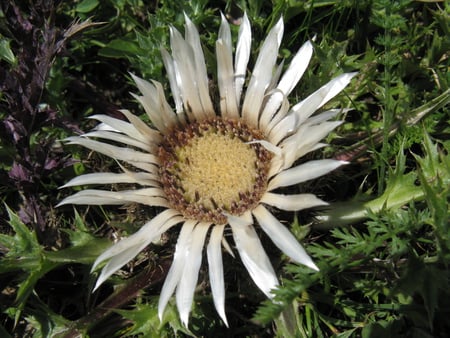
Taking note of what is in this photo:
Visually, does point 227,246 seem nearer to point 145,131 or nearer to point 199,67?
point 145,131

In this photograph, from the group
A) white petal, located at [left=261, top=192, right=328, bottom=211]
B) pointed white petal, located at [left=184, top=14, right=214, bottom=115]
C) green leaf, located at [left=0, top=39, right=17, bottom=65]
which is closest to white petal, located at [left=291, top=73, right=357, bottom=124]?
white petal, located at [left=261, top=192, right=328, bottom=211]

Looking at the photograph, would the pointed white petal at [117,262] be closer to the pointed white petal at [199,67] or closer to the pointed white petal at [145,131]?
the pointed white petal at [145,131]

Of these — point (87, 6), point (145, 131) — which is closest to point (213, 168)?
point (145, 131)

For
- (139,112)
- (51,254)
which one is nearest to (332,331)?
(51,254)

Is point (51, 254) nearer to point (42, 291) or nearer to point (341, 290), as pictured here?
point (42, 291)

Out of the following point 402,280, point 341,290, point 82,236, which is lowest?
point 341,290

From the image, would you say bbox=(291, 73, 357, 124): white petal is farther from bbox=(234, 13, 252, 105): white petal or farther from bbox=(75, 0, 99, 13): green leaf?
bbox=(75, 0, 99, 13): green leaf
